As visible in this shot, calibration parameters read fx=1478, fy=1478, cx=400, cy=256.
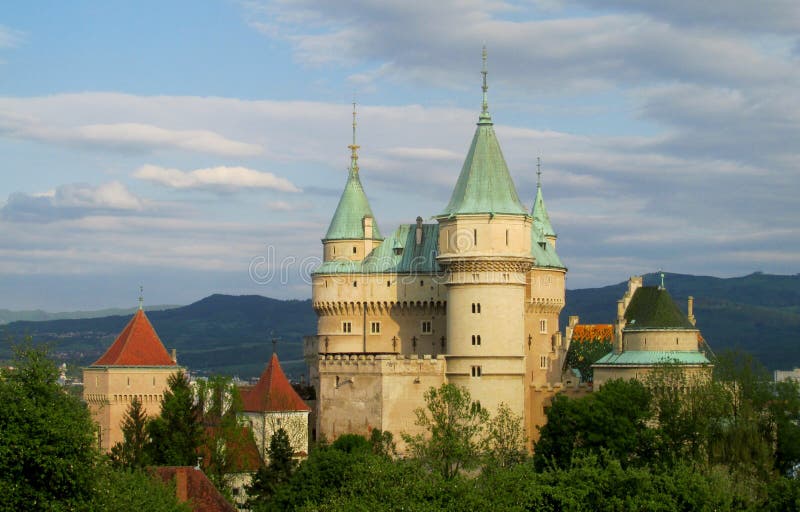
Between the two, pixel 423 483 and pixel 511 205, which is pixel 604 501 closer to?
pixel 423 483

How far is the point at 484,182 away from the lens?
3514 inches

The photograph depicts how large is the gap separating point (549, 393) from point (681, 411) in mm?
12424

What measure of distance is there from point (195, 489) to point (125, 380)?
28.0 m

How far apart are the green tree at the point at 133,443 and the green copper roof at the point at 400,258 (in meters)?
16.7

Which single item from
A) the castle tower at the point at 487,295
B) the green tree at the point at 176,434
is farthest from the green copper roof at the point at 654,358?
the green tree at the point at 176,434

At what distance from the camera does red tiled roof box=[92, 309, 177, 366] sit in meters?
94.8

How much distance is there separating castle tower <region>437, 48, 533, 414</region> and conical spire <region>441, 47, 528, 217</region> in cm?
8

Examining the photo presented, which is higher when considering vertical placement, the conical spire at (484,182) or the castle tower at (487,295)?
the conical spire at (484,182)

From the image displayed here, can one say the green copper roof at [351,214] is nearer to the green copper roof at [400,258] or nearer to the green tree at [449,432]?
the green copper roof at [400,258]

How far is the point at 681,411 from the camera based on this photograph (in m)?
81.9

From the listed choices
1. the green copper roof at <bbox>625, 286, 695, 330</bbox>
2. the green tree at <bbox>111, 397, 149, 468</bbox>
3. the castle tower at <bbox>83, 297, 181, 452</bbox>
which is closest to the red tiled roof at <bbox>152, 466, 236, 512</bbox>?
the green tree at <bbox>111, 397, 149, 468</bbox>

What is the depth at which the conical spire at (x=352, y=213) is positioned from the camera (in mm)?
99188

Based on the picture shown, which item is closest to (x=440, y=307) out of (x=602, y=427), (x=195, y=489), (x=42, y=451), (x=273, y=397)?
(x=273, y=397)

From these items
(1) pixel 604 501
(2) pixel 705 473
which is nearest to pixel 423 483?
(1) pixel 604 501
